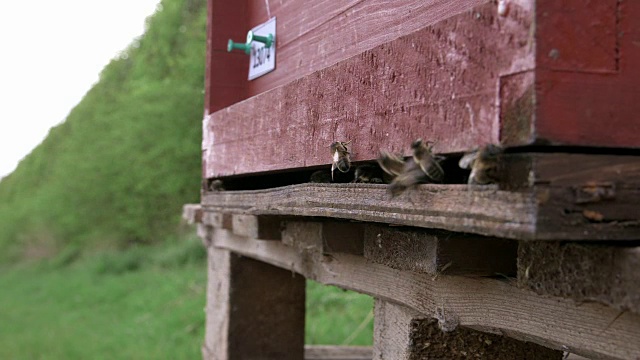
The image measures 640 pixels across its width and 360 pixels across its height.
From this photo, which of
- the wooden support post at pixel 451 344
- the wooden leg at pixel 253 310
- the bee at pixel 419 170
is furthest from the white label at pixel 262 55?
the bee at pixel 419 170

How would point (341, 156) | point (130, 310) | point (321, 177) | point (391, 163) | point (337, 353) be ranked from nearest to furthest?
point (391, 163), point (341, 156), point (321, 177), point (337, 353), point (130, 310)

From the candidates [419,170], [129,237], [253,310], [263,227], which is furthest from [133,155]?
[419,170]

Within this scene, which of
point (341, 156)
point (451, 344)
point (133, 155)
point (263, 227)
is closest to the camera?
point (341, 156)

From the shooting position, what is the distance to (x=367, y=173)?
5.73 feet

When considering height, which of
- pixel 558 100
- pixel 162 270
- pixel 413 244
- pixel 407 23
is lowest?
pixel 162 270

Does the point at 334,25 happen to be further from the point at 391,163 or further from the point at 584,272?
the point at 584,272

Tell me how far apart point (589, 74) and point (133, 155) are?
1706cm

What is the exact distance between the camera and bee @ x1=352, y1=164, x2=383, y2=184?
1729 millimetres

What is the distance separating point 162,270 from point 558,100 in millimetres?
13985

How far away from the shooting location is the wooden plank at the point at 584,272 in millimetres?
1099

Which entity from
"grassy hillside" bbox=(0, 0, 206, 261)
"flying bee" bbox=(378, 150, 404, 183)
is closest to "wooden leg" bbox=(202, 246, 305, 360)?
"flying bee" bbox=(378, 150, 404, 183)

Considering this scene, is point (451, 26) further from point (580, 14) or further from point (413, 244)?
point (413, 244)

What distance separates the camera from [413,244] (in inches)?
65.1

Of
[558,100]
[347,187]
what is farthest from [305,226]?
[558,100]
